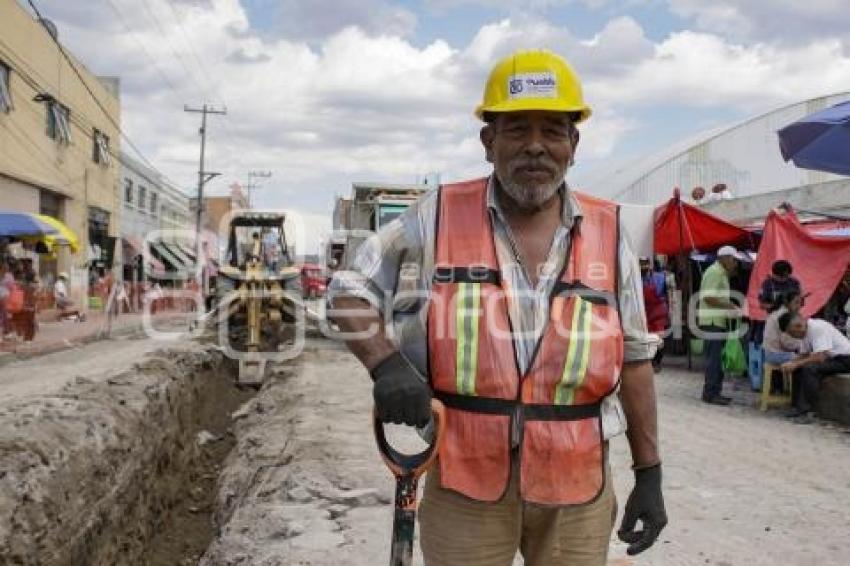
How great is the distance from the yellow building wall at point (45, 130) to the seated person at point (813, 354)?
18.4 meters

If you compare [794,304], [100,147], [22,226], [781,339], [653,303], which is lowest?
[781,339]

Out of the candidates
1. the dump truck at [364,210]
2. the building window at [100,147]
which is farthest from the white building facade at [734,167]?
the building window at [100,147]

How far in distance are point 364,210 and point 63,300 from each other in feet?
31.7

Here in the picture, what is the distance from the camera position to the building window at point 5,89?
794 inches

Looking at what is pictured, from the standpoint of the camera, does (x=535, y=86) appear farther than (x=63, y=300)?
No

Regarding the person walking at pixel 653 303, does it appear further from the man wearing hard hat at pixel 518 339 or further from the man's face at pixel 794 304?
the man wearing hard hat at pixel 518 339

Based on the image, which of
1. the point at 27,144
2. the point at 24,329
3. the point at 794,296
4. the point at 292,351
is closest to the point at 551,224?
the point at 794,296

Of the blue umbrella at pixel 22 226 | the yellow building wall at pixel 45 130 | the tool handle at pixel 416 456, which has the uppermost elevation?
the yellow building wall at pixel 45 130

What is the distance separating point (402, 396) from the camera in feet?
6.62

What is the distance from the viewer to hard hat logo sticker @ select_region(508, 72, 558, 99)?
2158 millimetres

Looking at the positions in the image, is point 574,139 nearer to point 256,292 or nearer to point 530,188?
point 530,188

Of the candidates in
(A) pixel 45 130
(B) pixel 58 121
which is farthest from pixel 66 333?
(B) pixel 58 121

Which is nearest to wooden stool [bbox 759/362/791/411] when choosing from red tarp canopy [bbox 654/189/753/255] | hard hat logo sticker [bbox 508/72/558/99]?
red tarp canopy [bbox 654/189/753/255]

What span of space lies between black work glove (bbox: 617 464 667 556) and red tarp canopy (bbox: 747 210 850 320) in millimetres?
Answer: 7597
